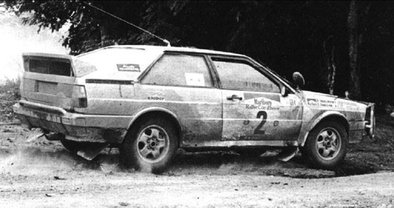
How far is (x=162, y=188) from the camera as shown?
7.03 meters

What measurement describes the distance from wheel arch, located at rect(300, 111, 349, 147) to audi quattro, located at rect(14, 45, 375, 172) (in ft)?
0.05

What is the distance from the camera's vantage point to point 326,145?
9.79 m

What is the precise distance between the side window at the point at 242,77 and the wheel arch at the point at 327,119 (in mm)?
742

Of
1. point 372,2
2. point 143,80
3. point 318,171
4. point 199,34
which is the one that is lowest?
point 318,171

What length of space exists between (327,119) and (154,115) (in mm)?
2881

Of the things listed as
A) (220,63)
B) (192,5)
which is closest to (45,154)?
(220,63)

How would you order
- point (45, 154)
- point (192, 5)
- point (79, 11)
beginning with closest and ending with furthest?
point (45, 154) < point (192, 5) < point (79, 11)

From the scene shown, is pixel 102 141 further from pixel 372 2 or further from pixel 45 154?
pixel 372 2

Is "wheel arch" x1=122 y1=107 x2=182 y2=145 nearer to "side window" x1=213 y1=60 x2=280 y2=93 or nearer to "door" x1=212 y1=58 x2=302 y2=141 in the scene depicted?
"door" x1=212 y1=58 x2=302 y2=141

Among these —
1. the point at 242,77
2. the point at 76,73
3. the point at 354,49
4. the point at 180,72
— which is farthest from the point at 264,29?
the point at 76,73

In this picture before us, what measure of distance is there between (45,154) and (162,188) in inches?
114

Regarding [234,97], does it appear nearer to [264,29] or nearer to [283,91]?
[283,91]

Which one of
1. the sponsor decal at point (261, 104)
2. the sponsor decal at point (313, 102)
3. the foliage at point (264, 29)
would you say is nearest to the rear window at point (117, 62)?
the sponsor decal at point (261, 104)

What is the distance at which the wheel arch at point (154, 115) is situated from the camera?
8.12 meters
